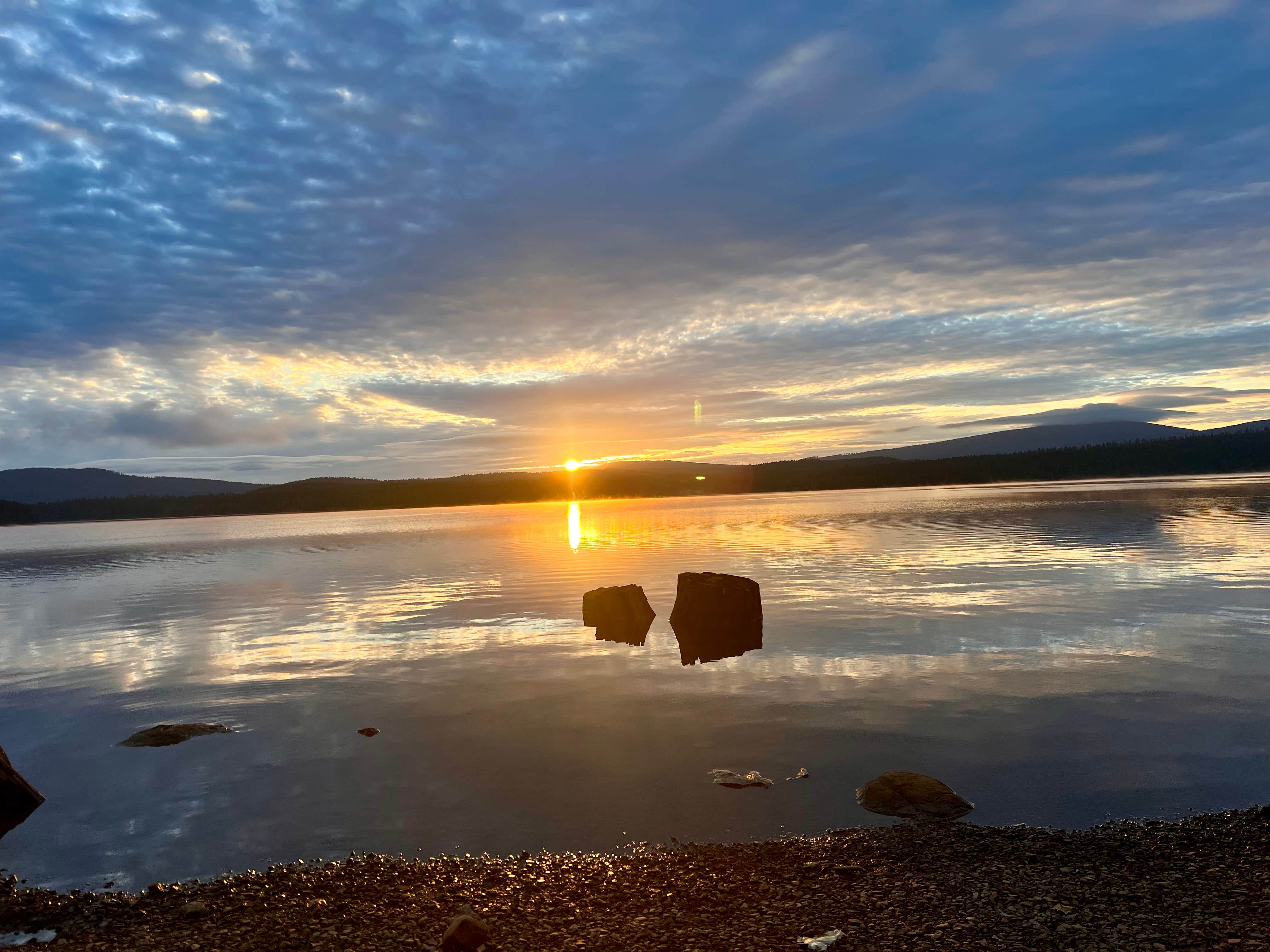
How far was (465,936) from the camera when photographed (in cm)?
768

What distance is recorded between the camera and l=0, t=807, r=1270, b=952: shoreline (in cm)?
754

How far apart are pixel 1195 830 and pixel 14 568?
84.4 meters

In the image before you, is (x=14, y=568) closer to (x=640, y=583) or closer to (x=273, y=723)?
(x=640, y=583)

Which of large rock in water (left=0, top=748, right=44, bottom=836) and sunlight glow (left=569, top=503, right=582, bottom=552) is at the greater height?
large rock in water (left=0, top=748, right=44, bottom=836)

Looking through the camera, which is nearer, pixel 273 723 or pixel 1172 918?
pixel 1172 918

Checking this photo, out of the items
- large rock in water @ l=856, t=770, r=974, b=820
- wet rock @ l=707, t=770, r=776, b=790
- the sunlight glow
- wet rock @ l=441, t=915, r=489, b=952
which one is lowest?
the sunlight glow

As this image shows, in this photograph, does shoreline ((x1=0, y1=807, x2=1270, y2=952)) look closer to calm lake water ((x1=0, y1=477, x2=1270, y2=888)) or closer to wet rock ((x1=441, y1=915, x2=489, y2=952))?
wet rock ((x1=441, y1=915, x2=489, y2=952))

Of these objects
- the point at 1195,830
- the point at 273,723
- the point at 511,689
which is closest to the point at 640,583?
the point at 511,689

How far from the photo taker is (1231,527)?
5444cm

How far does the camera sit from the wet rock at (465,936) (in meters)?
7.60

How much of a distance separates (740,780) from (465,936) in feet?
19.4

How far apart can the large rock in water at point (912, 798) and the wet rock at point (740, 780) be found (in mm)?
1480

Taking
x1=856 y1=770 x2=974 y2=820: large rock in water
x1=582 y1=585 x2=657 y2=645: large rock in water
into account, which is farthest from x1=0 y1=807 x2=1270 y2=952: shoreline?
x1=582 y1=585 x2=657 y2=645: large rock in water

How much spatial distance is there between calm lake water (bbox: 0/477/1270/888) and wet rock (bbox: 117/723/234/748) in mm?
329
